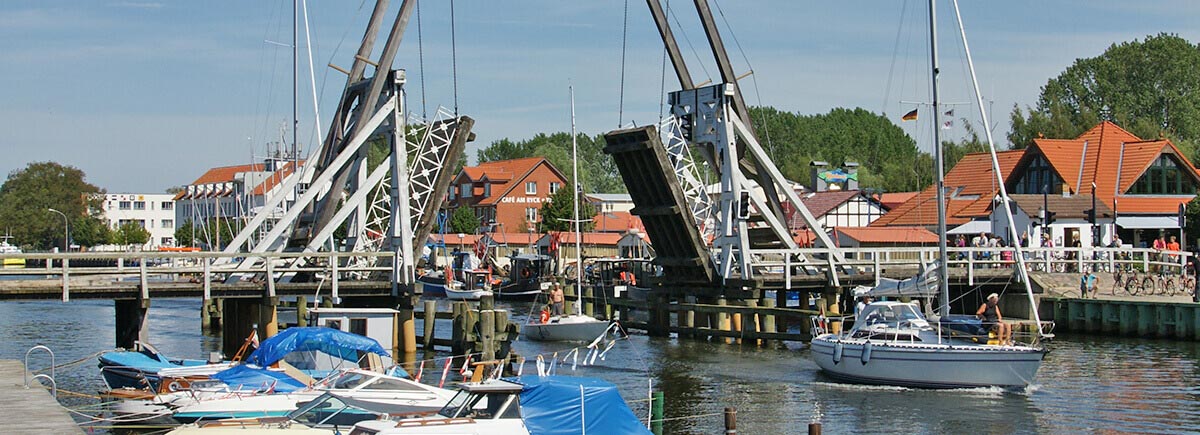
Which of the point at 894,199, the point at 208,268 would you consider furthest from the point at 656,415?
the point at 894,199

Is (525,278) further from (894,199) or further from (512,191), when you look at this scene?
(512,191)

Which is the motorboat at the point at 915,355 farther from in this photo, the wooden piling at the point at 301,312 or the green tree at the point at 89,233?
the green tree at the point at 89,233

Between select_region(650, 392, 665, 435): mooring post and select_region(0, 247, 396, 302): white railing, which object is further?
Answer: select_region(0, 247, 396, 302): white railing

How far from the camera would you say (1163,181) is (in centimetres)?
6209

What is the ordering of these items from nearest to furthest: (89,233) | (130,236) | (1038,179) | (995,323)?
(995,323) → (1038,179) → (89,233) → (130,236)

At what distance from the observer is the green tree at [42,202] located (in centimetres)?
13912

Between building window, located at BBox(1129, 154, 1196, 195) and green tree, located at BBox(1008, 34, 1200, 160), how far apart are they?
30330mm

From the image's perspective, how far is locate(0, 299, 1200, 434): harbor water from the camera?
24.8 meters

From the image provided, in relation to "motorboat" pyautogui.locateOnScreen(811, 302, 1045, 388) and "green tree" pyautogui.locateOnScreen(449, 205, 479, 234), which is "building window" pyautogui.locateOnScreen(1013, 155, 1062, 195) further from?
"green tree" pyautogui.locateOnScreen(449, 205, 479, 234)

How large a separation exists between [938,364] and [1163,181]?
39.1m

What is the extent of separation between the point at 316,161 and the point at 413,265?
15.2 ft

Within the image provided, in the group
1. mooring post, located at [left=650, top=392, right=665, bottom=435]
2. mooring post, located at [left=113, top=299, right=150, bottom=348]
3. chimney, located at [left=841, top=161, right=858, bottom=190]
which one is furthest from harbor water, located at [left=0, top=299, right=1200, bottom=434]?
chimney, located at [left=841, top=161, right=858, bottom=190]

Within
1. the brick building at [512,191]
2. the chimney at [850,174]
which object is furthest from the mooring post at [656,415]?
the brick building at [512,191]

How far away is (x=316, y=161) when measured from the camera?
37.0 metres
